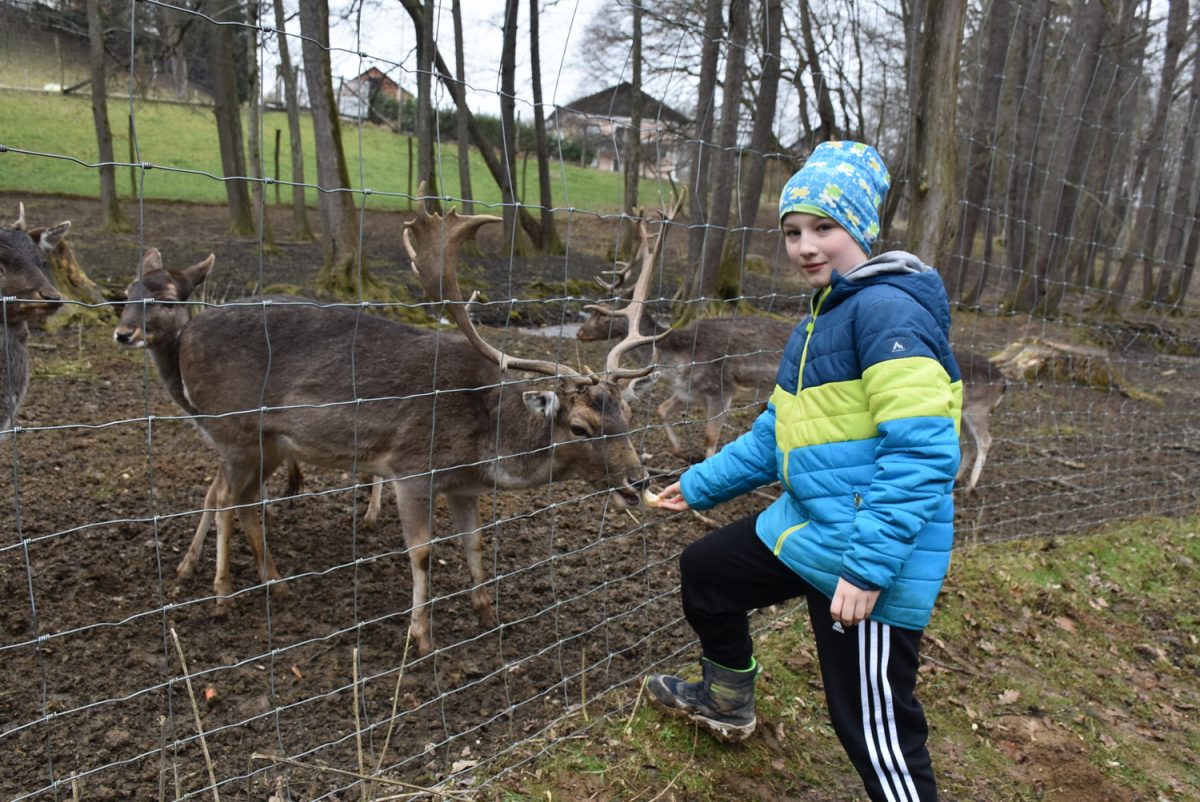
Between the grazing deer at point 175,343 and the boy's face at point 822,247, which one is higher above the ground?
the boy's face at point 822,247

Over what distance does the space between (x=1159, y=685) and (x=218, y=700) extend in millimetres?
4699

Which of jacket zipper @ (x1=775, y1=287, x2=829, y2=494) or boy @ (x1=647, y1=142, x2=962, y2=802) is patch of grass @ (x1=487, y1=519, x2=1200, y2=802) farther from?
jacket zipper @ (x1=775, y1=287, x2=829, y2=494)

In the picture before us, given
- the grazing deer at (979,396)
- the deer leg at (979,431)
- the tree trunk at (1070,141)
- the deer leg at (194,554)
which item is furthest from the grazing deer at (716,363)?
the tree trunk at (1070,141)

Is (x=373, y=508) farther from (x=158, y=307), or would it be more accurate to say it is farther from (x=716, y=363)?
(x=716, y=363)

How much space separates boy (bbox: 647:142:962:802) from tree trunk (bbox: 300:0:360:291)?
349 inches

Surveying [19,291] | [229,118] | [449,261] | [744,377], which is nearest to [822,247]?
[449,261]

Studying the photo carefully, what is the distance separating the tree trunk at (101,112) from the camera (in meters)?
14.5

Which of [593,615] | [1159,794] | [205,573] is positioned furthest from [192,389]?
[1159,794]

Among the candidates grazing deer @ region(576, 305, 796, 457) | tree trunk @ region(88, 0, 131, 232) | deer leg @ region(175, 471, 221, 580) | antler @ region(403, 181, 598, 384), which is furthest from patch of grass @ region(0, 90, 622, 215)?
antler @ region(403, 181, 598, 384)

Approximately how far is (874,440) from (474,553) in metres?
3.15

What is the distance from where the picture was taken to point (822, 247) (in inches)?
107

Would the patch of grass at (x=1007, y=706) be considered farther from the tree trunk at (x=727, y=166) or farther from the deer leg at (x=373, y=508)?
the tree trunk at (x=727, y=166)

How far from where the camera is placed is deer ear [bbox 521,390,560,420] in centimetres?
462

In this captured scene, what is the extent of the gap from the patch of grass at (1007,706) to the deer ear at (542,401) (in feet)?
4.95
